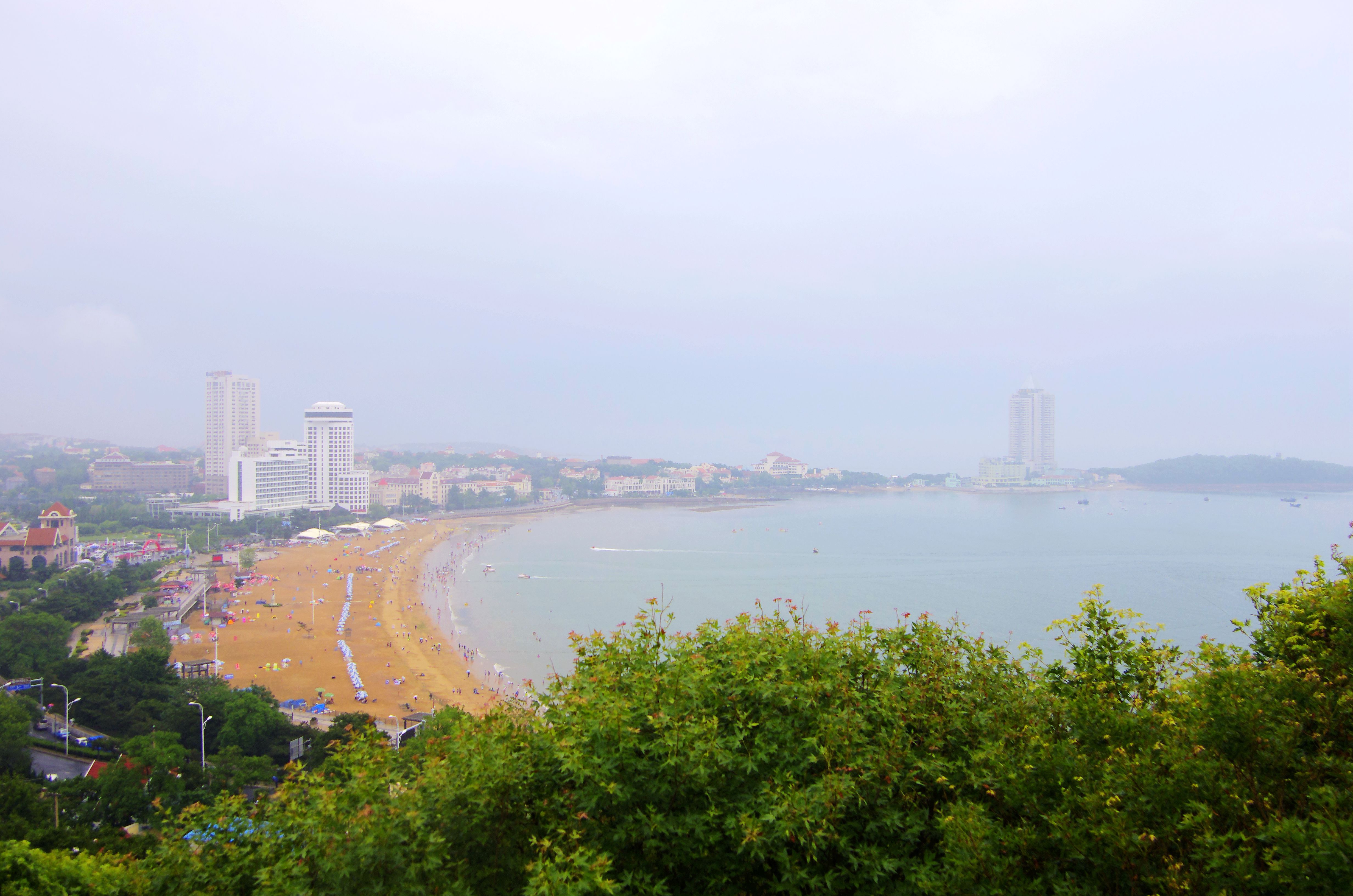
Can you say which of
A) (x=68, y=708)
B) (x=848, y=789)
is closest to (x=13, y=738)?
(x=68, y=708)

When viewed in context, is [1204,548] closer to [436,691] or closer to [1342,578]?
[436,691]

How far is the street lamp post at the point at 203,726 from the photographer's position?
7.85 meters

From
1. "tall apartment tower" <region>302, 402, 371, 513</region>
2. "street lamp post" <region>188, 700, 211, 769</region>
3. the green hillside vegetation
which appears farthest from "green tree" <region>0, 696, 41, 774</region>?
"tall apartment tower" <region>302, 402, 371, 513</region>

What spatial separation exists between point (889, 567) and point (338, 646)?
17199 millimetres

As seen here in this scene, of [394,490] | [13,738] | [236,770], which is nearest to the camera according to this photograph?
[236,770]

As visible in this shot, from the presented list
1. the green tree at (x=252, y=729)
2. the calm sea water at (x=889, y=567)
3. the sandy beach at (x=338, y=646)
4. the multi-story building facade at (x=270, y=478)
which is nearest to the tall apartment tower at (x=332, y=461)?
the multi-story building facade at (x=270, y=478)

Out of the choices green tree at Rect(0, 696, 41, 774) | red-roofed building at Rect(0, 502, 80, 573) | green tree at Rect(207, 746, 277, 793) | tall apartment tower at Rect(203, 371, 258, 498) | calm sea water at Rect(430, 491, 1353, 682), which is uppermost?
tall apartment tower at Rect(203, 371, 258, 498)

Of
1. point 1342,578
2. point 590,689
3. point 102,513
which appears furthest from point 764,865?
point 102,513

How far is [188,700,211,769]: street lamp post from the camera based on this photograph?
7.85 m

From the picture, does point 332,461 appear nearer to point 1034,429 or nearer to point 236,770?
point 236,770

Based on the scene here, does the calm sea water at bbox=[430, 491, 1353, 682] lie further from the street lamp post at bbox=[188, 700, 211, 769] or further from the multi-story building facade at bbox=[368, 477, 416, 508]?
the multi-story building facade at bbox=[368, 477, 416, 508]

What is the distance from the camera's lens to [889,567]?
24.3 metres

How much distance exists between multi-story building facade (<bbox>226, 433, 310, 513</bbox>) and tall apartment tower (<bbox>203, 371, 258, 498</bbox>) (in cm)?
680

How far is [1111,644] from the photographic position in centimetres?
309
